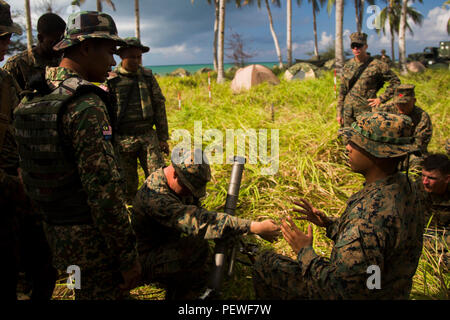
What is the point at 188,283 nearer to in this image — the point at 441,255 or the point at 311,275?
the point at 311,275

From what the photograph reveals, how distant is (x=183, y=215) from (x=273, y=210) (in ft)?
5.86

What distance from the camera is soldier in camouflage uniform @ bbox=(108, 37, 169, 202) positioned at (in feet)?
11.6

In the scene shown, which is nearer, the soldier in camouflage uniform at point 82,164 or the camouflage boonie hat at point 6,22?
the soldier in camouflage uniform at point 82,164

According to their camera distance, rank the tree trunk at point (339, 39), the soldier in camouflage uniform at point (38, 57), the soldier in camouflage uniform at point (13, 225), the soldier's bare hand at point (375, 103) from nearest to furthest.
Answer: the soldier in camouflage uniform at point (13, 225) < the soldier in camouflage uniform at point (38, 57) < the soldier's bare hand at point (375, 103) < the tree trunk at point (339, 39)

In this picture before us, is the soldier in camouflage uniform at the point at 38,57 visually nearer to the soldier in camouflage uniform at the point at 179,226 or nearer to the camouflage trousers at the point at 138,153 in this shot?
the camouflage trousers at the point at 138,153

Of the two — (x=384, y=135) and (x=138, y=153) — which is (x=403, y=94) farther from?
(x=138, y=153)

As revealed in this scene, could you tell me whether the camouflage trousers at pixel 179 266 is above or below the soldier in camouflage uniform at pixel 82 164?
below

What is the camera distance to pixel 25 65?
2963 millimetres

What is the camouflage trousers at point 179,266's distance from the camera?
225 cm

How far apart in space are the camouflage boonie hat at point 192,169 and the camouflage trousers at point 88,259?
2.07ft

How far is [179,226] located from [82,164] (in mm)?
778

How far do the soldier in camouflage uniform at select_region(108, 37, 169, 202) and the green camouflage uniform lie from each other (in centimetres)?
71

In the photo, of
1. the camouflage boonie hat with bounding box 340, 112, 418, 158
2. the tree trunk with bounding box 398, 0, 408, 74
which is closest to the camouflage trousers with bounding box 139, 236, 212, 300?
the camouflage boonie hat with bounding box 340, 112, 418, 158

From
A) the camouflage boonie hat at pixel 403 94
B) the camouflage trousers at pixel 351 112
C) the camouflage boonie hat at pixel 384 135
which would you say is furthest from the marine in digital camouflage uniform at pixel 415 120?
the camouflage boonie hat at pixel 384 135
